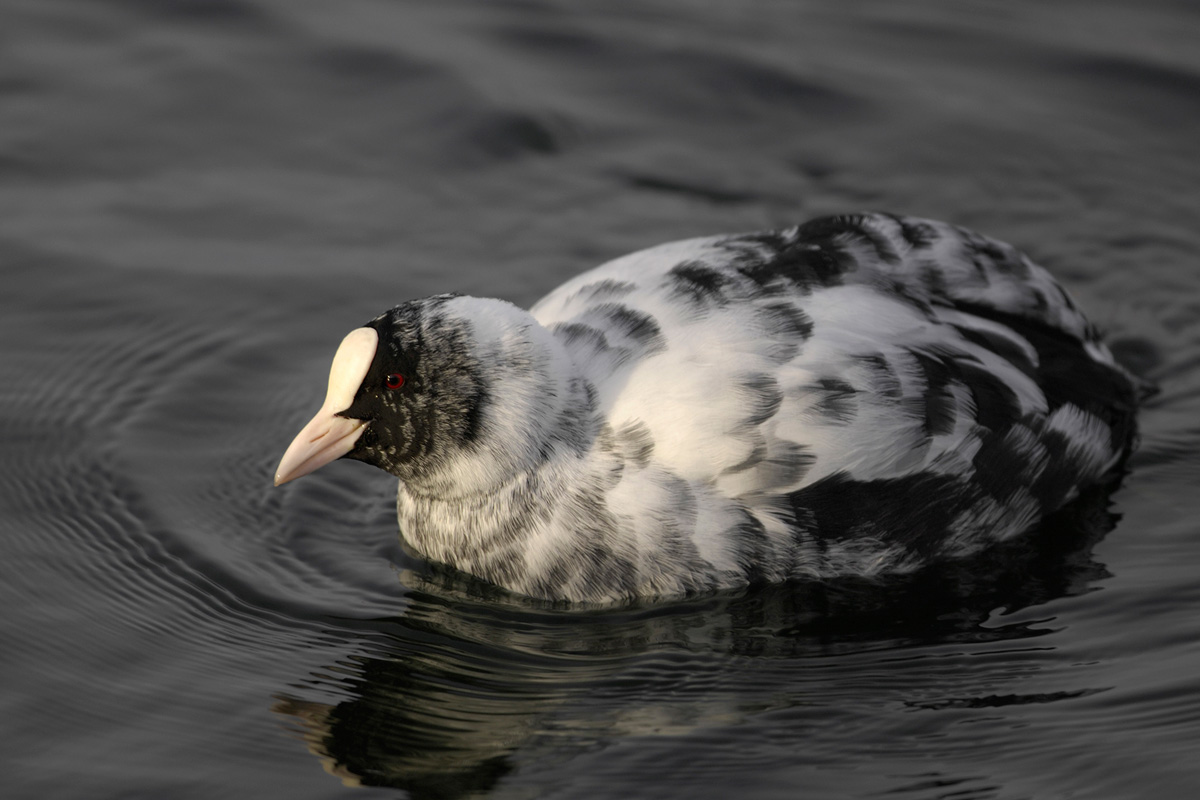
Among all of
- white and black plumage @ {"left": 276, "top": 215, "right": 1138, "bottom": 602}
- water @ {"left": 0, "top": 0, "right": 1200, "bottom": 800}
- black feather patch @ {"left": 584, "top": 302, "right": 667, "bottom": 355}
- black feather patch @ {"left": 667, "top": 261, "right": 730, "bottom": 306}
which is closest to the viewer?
water @ {"left": 0, "top": 0, "right": 1200, "bottom": 800}

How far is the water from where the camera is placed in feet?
18.6

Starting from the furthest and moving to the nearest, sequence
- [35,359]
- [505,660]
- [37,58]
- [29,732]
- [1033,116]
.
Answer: [37,58], [1033,116], [35,359], [505,660], [29,732]

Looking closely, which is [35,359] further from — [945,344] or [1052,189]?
[1052,189]

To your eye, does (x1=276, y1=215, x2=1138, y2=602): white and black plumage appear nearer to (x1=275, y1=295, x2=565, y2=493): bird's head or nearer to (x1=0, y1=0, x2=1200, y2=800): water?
(x1=275, y1=295, x2=565, y2=493): bird's head

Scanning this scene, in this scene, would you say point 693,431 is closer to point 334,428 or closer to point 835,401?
point 835,401

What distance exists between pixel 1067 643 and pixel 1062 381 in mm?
1350

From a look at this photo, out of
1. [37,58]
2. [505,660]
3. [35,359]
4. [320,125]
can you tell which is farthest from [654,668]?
[37,58]

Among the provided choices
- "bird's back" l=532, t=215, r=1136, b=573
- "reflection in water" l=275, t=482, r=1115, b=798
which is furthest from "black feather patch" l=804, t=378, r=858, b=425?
"reflection in water" l=275, t=482, r=1115, b=798

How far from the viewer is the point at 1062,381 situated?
7008 millimetres

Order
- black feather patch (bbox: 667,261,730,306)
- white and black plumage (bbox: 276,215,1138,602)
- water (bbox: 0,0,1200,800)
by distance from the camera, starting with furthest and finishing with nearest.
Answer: black feather patch (bbox: 667,261,730,306)
white and black plumage (bbox: 276,215,1138,602)
water (bbox: 0,0,1200,800)

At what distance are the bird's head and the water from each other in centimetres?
65

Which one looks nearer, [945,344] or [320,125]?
[945,344]

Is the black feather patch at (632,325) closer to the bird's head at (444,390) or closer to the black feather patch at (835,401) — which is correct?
the bird's head at (444,390)

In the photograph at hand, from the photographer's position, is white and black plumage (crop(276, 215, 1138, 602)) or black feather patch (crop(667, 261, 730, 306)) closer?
white and black plumage (crop(276, 215, 1138, 602))
